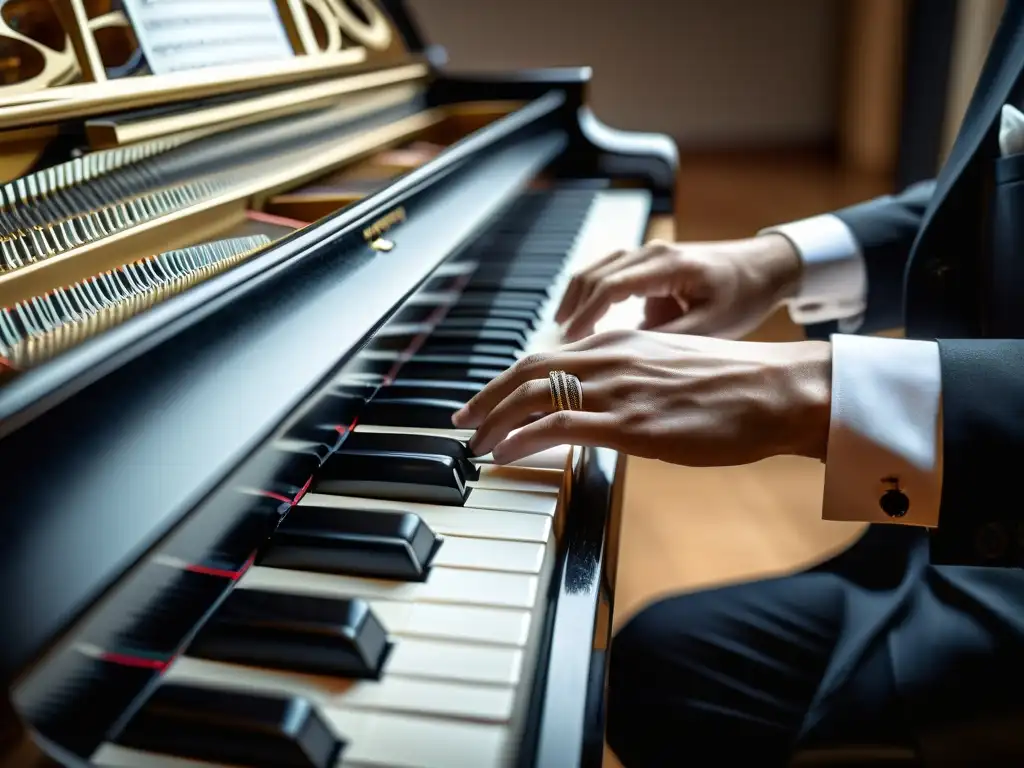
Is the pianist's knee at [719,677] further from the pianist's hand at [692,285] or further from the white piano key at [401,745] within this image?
the white piano key at [401,745]

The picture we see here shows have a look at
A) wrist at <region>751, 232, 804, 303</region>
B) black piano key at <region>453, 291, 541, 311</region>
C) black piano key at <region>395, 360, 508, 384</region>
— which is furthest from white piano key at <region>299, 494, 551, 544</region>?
wrist at <region>751, 232, 804, 303</region>

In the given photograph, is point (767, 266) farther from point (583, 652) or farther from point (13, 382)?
point (13, 382)

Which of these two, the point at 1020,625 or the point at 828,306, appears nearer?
the point at 1020,625

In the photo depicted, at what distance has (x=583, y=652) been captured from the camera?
1.74 ft

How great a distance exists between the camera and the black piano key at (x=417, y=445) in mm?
681

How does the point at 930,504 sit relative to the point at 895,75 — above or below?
below

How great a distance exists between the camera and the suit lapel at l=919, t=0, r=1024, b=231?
929 millimetres

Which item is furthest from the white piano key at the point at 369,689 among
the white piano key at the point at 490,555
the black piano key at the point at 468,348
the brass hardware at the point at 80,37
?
the brass hardware at the point at 80,37

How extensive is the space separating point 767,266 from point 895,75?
2460 mm

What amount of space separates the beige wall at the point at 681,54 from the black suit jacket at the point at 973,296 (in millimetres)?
2791

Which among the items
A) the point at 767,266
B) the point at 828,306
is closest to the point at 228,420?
the point at 767,266

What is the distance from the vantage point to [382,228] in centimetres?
86

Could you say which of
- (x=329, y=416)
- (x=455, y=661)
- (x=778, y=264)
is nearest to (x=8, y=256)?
(x=329, y=416)

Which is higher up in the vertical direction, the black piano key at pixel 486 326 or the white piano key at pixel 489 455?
the black piano key at pixel 486 326
